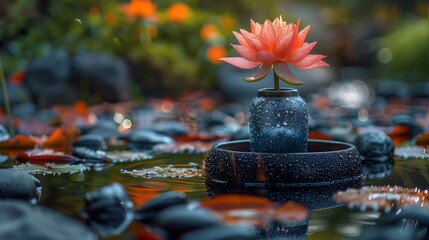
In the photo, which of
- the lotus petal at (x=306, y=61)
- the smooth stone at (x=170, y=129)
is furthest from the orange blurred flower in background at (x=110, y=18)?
the lotus petal at (x=306, y=61)

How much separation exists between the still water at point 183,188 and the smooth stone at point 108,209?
56 millimetres

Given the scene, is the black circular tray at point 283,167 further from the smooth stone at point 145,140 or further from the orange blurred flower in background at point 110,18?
the orange blurred flower in background at point 110,18

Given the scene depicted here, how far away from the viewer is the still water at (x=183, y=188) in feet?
7.93

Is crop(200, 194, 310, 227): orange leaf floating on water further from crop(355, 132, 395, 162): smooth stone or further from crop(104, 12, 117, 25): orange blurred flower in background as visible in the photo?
crop(104, 12, 117, 25): orange blurred flower in background

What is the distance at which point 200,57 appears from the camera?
32.0 feet

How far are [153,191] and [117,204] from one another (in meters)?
0.42

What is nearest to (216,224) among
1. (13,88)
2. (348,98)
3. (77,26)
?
(13,88)

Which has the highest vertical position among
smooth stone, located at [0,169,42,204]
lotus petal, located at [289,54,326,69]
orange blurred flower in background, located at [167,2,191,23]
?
orange blurred flower in background, located at [167,2,191,23]

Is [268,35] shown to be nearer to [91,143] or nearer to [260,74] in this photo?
[260,74]

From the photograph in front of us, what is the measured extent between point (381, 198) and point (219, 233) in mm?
946

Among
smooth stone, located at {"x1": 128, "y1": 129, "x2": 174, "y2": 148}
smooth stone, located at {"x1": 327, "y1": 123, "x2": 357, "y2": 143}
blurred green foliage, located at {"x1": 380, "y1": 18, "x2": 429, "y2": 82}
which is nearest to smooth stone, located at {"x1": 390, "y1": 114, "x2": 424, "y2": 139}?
smooth stone, located at {"x1": 327, "y1": 123, "x2": 357, "y2": 143}

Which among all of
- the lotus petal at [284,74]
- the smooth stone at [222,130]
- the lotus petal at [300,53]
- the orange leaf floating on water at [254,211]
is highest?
the lotus petal at [300,53]

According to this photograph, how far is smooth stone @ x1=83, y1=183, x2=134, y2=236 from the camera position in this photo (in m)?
2.47

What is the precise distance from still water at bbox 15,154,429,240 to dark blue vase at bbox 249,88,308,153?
0.24 m
